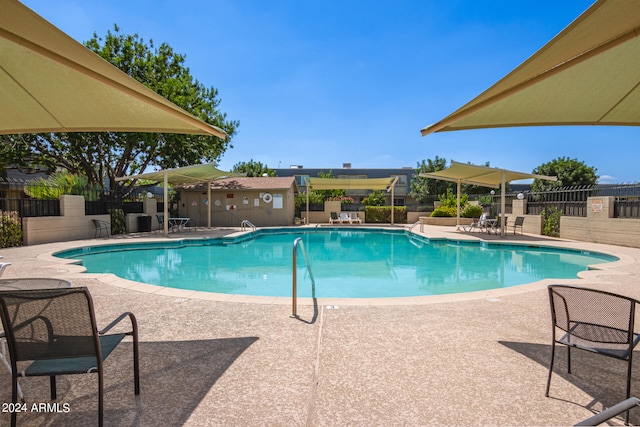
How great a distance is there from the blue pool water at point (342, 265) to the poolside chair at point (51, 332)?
481 centimetres

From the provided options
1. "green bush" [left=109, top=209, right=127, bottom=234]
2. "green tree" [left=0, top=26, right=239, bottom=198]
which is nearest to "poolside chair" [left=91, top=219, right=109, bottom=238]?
"green bush" [left=109, top=209, right=127, bottom=234]

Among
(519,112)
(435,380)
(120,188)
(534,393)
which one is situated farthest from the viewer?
(120,188)

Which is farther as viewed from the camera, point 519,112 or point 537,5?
point 537,5

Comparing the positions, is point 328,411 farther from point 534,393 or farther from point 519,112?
point 519,112

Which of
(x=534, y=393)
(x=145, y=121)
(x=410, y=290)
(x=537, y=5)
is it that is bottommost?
(x=410, y=290)

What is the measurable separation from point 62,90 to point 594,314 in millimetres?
4469

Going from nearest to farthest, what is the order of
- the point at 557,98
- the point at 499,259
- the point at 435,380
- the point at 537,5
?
the point at 435,380 < the point at 557,98 < the point at 537,5 < the point at 499,259

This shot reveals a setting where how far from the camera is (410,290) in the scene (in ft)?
23.2

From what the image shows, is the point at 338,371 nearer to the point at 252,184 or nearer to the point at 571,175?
the point at 252,184

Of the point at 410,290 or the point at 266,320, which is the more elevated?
the point at 266,320

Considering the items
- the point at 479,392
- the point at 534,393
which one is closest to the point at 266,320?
the point at 479,392

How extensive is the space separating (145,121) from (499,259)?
10.2 metres

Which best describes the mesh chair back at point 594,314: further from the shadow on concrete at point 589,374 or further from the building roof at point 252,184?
the building roof at point 252,184

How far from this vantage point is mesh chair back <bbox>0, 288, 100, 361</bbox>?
5.56 ft
